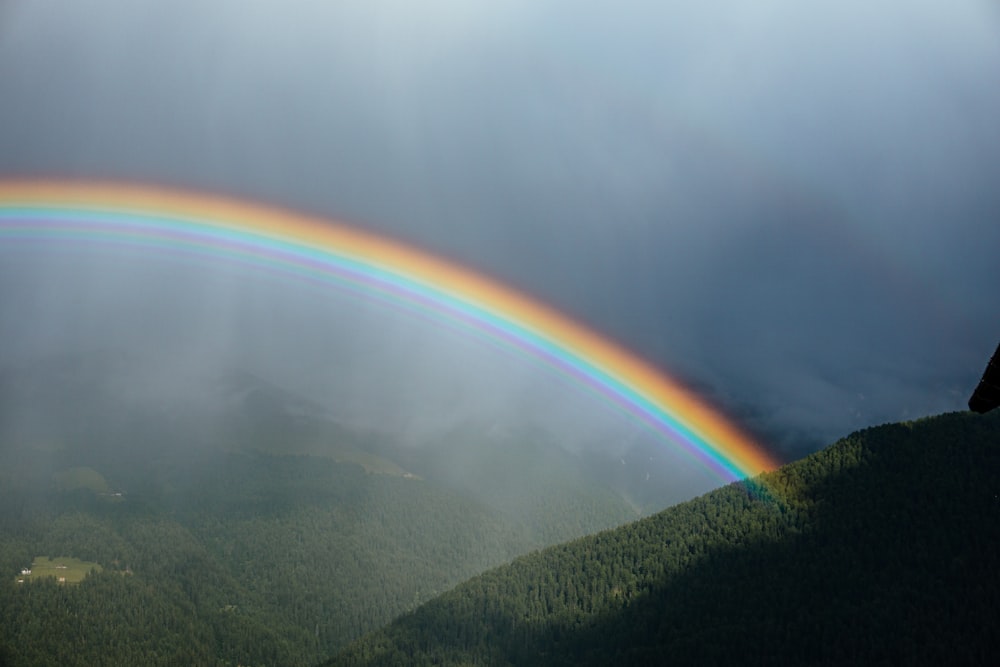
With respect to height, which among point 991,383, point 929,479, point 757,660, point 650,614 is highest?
point 929,479

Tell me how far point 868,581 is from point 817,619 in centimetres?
1345

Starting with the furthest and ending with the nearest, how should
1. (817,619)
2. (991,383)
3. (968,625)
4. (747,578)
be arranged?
(747,578) → (817,619) → (968,625) → (991,383)

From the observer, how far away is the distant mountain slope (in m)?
159

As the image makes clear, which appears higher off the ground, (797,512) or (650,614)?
(797,512)

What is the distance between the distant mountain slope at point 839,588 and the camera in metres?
159

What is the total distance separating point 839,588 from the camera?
574 ft

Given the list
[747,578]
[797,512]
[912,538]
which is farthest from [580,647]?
[912,538]

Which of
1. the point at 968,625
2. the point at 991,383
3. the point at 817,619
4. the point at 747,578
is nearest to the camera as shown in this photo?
the point at 991,383

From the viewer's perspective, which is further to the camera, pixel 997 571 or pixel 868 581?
pixel 868 581

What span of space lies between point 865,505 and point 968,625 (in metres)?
38.2

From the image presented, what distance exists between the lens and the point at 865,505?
190 meters

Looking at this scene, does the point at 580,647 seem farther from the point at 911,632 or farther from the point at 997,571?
the point at 997,571

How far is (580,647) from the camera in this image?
188 meters

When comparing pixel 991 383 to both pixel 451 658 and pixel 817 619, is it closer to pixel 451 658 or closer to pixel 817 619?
pixel 817 619
